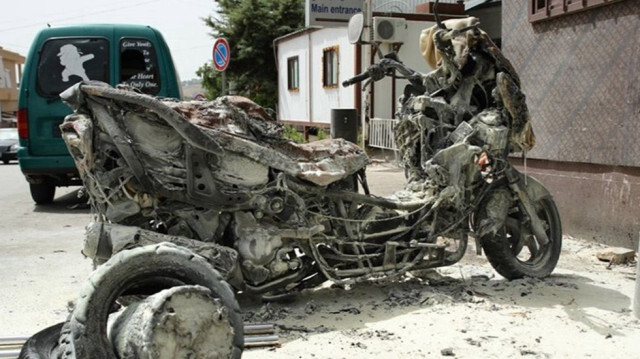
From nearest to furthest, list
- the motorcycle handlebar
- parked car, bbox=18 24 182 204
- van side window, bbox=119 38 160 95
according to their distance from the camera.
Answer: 1. the motorcycle handlebar
2. parked car, bbox=18 24 182 204
3. van side window, bbox=119 38 160 95

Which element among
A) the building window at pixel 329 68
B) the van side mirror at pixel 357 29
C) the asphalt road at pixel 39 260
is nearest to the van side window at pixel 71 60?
the asphalt road at pixel 39 260

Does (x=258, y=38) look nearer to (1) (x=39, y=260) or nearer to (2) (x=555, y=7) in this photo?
(2) (x=555, y=7)

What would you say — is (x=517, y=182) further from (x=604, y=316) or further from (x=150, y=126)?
(x=150, y=126)

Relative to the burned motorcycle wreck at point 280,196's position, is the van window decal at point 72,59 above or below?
above

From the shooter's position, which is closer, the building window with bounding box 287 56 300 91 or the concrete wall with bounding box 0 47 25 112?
the building window with bounding box 287 56 300 91

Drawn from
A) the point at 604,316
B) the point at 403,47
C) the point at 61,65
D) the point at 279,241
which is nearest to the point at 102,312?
the point at 279,241

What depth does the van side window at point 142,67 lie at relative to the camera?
912 centimetres

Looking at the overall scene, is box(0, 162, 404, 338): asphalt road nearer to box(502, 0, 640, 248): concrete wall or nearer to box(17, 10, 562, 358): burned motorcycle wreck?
box(17, 10, 562, 358): burned motorcycle wreck

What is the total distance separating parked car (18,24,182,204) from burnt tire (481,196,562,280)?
537 cm

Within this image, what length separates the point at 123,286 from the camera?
322 centimetres

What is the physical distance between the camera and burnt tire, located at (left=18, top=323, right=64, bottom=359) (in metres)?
3.29

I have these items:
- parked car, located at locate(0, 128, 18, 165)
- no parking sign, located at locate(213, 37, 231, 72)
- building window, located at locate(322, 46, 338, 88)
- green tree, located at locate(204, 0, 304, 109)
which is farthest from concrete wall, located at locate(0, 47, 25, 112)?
no parking sign, located at locate(213, 37, 231, 72)

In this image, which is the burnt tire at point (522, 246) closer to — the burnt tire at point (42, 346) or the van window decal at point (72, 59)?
the burnt tire at point (42, 346)

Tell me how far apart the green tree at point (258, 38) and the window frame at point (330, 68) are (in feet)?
36.6
